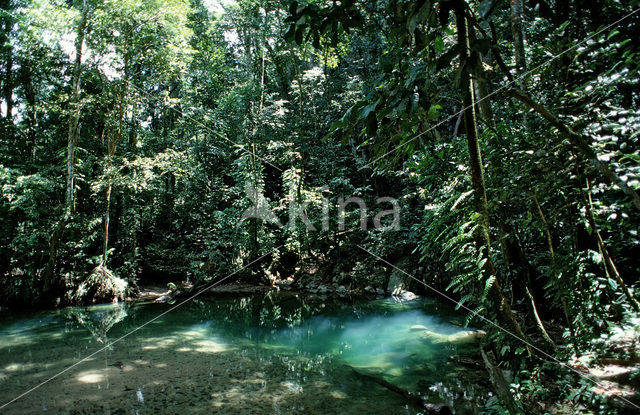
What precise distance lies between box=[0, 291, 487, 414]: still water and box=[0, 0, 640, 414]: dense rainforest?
1.07 meters

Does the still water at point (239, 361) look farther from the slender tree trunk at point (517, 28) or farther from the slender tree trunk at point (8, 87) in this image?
the slender tree trunk at point (8, 87)

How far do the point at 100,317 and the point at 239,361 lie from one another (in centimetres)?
456

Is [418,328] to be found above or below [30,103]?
below

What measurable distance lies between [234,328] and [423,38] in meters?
6.60

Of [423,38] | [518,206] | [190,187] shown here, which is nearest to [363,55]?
[190,187]

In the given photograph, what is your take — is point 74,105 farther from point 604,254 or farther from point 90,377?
point 604,254

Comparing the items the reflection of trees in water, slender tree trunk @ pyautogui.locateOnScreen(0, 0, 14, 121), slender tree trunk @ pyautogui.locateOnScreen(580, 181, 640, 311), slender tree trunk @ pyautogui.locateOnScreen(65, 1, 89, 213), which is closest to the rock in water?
slender tree trunk @ pyautogui.locateOnScreen(580, 181, 640, 311)

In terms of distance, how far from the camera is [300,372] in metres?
4.39

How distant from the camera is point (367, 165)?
231cm

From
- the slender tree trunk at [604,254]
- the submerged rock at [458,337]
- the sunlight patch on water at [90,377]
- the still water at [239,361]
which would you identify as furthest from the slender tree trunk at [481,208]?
the sunlight patch on water at [90,377]

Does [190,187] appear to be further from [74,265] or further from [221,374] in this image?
[221,374]

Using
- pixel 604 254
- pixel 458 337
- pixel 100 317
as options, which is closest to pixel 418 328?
pixel 458 337

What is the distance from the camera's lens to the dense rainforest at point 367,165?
1779mm

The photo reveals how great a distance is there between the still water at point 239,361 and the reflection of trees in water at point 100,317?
2 centimetres
